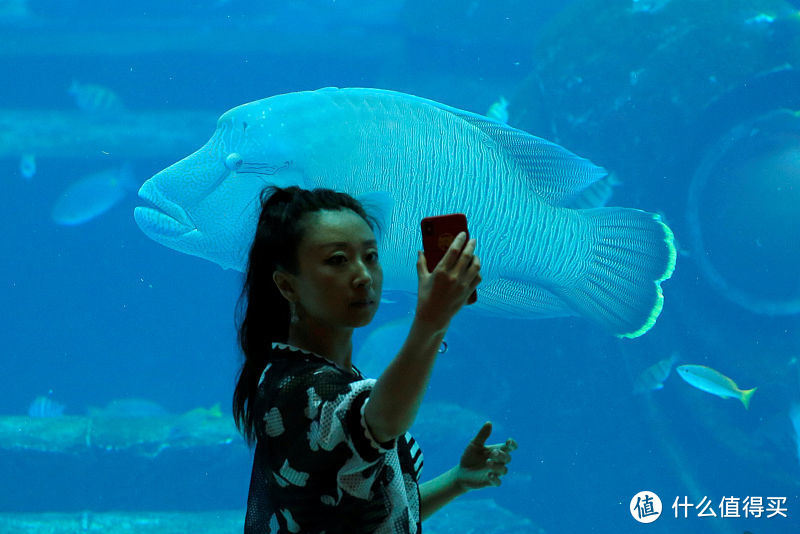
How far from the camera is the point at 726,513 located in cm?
819

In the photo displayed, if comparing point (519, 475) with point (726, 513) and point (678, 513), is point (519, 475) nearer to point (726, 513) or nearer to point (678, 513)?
point (678, 513)

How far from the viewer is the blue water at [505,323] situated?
7.58 metres

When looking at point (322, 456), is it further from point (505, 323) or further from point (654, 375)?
point (505, 323)

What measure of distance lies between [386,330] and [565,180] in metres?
6.89

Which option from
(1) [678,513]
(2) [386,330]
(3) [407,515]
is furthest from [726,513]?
(3) [407,515]

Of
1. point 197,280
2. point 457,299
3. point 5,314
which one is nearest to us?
point 457,299

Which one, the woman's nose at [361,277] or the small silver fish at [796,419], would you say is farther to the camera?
the small silver fish at [796,419]

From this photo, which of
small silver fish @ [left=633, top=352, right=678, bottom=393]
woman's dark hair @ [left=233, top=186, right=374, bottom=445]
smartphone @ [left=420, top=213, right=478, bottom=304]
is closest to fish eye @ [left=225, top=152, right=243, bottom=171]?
woman's dark hair @ [left=233, top=186, right=374, bottom=445]

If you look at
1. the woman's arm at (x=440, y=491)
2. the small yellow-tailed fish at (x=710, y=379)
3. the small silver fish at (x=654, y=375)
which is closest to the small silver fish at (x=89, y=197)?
the small silver fish at (x=654, y=375)

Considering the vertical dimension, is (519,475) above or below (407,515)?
above

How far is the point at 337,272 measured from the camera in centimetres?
104

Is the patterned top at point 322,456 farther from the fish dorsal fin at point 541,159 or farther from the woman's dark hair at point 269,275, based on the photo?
the fish dorsal fin at point 541,159

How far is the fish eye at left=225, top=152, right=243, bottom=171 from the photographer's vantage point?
7.06ft

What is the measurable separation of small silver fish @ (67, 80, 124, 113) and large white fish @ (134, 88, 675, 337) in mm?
12825
